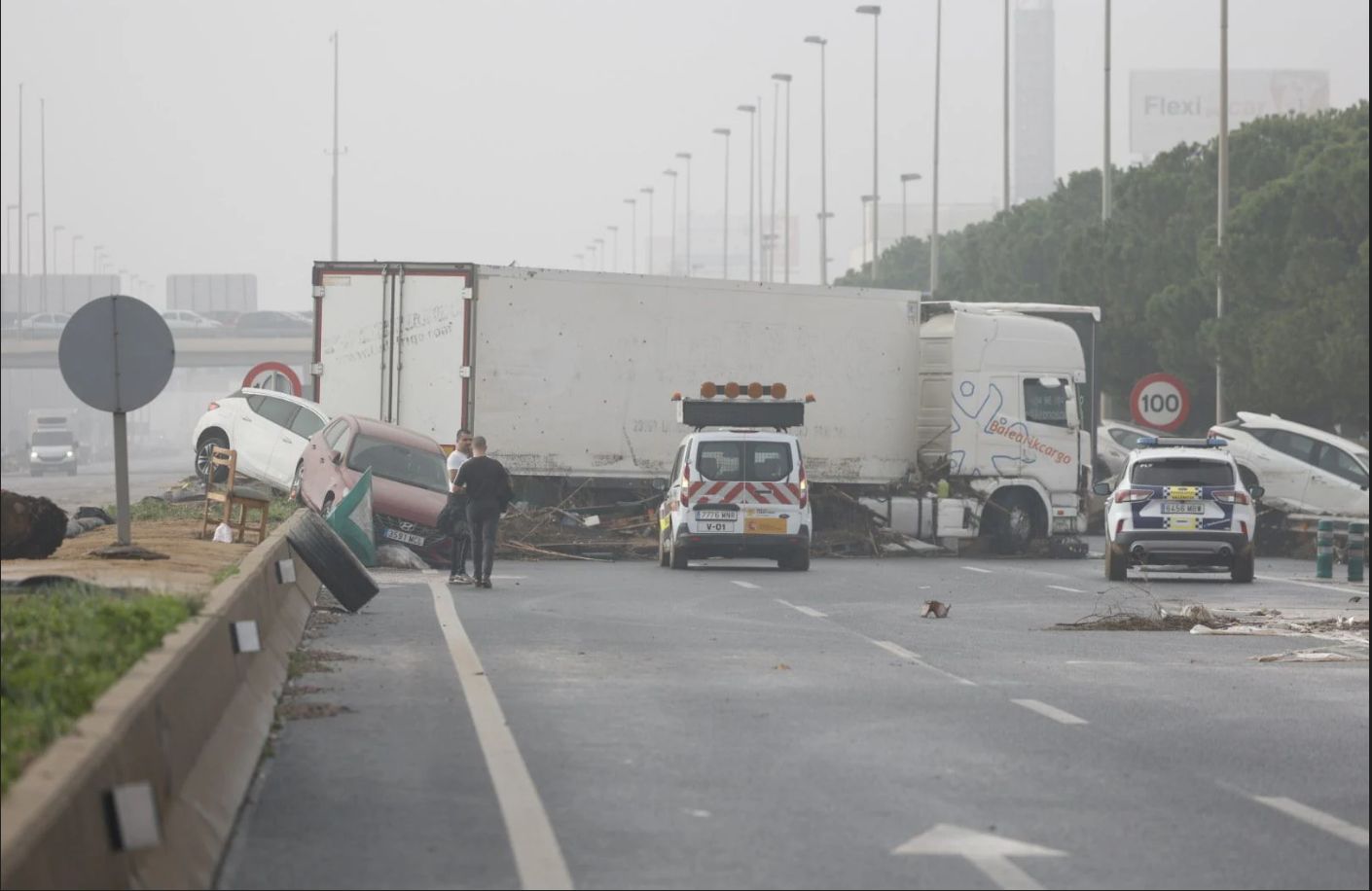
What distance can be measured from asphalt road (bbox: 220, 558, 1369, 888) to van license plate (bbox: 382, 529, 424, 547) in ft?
29.8

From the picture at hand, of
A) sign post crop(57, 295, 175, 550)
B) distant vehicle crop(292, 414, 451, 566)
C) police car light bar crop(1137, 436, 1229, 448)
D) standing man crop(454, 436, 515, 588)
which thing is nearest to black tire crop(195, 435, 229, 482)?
distant vehicle crop(292, 414, 451, 566)

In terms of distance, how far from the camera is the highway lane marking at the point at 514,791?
7480 millimetres

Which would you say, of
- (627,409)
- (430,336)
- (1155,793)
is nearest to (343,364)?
(430,336)

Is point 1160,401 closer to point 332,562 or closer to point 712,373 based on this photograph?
point 712,373

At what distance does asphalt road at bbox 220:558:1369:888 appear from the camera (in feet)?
25.1

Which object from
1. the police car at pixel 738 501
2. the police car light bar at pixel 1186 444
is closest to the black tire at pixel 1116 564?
the police car light bar at pixel 1186 444

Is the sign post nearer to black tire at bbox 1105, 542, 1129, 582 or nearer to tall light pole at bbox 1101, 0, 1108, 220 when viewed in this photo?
black tire at bbox 1105, 542, 1129, 582

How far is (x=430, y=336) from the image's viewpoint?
3209 cm

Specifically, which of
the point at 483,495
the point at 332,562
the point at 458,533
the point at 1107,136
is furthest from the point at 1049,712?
the point at 1107,136

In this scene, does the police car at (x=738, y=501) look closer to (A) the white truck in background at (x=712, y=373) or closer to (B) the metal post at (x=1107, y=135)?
(A) the white truck in background at (x=712, y=373)

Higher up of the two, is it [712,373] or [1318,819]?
[712,373]

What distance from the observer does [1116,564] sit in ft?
90.8

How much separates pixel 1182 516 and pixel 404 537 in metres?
9.12

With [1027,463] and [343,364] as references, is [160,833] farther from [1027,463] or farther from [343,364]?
[1027,463]
